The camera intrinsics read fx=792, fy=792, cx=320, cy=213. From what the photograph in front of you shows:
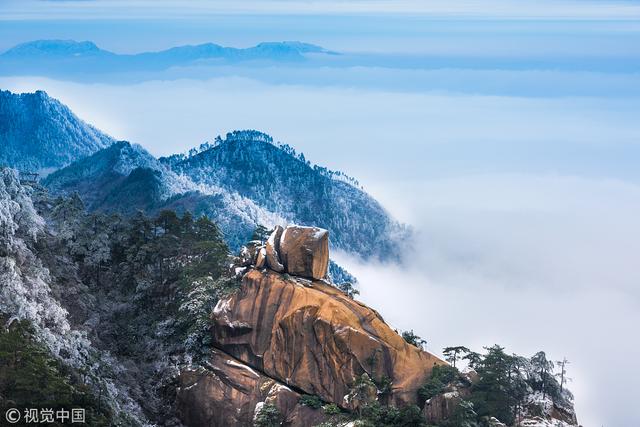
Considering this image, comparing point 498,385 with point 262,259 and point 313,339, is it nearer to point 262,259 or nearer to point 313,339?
point 313,339

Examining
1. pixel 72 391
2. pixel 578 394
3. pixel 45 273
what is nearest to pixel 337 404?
pixel 72 391

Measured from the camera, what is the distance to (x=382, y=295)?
193 meters

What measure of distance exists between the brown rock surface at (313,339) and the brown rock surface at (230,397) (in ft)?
4.11

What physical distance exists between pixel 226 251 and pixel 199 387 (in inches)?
635

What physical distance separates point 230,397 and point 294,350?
6431mm

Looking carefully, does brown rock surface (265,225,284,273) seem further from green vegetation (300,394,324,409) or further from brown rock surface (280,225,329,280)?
green vegetation (300,394,324,409)

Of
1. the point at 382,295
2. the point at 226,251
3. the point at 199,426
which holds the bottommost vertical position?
the point at 199,426

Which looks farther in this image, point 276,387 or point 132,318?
point 132,318

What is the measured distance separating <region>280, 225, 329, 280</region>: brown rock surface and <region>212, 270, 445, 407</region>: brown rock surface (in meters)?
1.09

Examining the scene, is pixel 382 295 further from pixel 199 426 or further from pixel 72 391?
pixel 72 391

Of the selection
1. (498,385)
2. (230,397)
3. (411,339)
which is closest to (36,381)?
(230,397)

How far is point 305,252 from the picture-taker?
2689 inches

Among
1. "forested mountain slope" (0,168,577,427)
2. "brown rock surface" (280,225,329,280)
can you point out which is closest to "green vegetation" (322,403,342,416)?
"forested mountain slope" (0,168,577,427)

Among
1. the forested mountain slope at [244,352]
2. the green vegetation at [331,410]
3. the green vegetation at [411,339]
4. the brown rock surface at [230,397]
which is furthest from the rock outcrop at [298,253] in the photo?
the green vegetation at [331,410]
